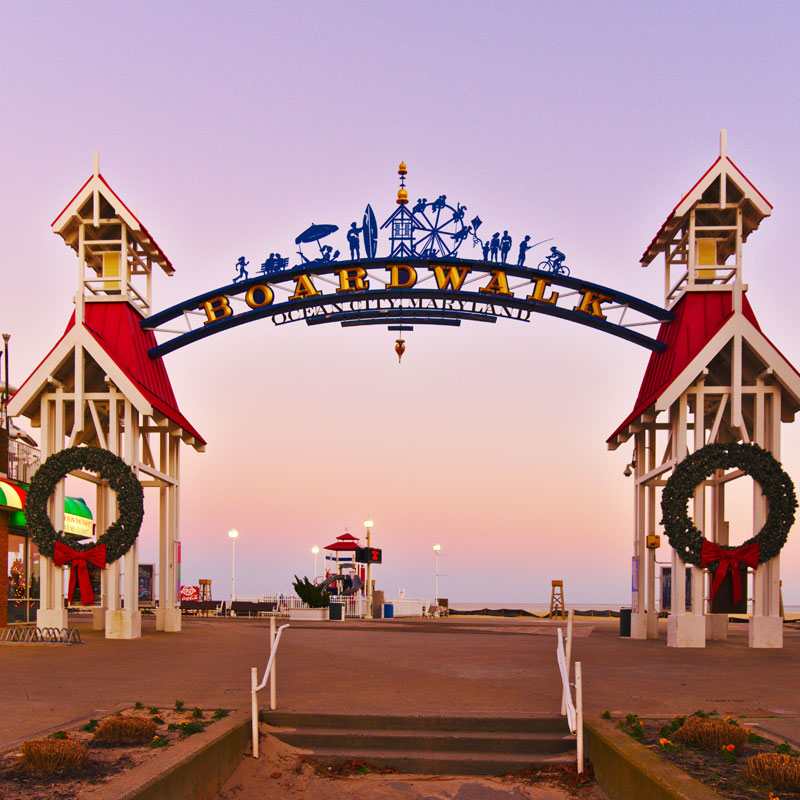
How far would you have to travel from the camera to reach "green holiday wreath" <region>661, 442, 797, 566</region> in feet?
66.8

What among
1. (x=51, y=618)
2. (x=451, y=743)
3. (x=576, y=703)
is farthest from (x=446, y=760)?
(x=51, y=618)

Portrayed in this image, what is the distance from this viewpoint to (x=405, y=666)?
15453mm

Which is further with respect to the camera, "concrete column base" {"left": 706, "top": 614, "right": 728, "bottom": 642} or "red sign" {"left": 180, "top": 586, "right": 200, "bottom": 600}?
"red sign" {"left": 180, "top": 586, "right": 200, "bottom": 600}

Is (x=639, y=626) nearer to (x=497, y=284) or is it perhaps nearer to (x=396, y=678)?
(x=497, y=284)

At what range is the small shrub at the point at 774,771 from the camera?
23.1 ft

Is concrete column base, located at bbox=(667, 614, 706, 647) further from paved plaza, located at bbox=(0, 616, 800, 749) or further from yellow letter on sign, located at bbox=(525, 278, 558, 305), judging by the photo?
yellow letter on sign, located at bbox=(525, 278, 558, 305)

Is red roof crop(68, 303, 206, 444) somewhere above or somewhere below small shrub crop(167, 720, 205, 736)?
above

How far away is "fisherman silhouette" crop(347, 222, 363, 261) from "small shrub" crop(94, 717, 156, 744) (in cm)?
1593

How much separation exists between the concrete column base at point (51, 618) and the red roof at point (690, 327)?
46.6 feet

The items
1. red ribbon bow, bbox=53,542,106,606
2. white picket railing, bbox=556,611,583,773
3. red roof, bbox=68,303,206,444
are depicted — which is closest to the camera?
white picket railing, bbox=556,611,583,773

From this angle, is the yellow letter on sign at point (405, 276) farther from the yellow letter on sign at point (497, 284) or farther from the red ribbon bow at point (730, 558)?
the red ribbon bow at point (730, 558)

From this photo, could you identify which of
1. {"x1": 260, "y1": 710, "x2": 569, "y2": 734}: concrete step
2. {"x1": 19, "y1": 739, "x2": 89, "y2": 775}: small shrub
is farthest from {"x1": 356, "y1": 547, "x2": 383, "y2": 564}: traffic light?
{"x1": 19, "y1": 739, "x2": 89, "y2": 775}: small shrub

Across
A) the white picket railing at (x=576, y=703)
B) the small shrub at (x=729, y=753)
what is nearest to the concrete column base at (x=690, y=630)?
the white picket railing at (x=576, y=703)

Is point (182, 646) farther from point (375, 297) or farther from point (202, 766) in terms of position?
point (202, 766)
